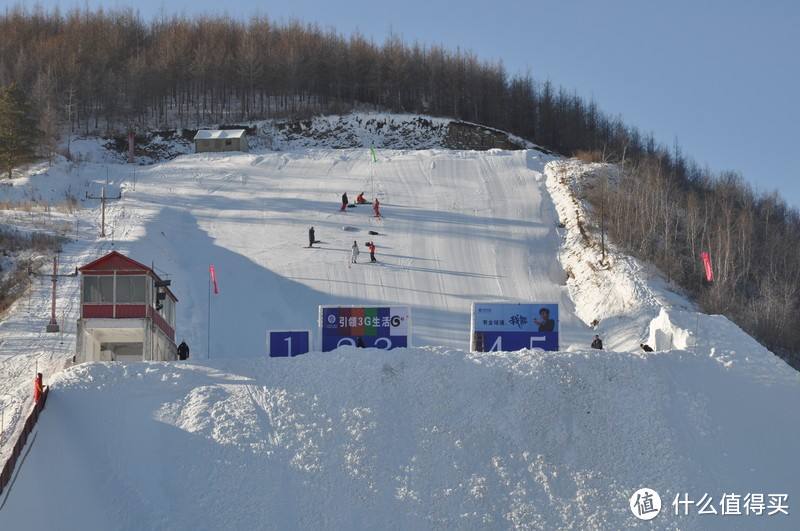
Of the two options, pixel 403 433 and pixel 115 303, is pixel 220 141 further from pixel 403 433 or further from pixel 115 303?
pixel 403 433

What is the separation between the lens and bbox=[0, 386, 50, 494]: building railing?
20.1 meters

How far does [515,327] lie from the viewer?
27969 millimetres

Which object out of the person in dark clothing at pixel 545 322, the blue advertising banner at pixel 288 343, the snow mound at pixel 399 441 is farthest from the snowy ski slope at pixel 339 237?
the snow mound at pixel 399 441

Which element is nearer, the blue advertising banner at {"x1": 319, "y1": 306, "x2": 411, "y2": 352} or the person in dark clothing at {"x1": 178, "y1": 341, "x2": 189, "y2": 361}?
the blue advertising banner at {"x1": 319, "y1": 306, "x2": 411, "y2": 352}

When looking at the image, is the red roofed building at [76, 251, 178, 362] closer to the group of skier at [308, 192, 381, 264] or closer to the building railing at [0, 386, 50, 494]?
the building railing at [0, 386, 50, 494]

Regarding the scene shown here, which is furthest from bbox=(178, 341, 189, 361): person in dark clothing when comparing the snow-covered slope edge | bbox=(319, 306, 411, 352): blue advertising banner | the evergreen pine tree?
the evergreen pine tree

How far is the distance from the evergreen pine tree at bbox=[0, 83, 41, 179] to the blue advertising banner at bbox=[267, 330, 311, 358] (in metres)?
36.5

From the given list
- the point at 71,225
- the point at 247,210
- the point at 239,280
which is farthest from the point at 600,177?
the point at 71,225

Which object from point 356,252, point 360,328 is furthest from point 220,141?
point 360,328

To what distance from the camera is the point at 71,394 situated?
2359 centimetres

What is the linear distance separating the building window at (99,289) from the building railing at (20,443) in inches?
185

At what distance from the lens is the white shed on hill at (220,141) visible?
6975 cm

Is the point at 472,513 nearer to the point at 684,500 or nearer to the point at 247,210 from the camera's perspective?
the point at 684,500

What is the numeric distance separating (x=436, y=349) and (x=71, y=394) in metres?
8.84
